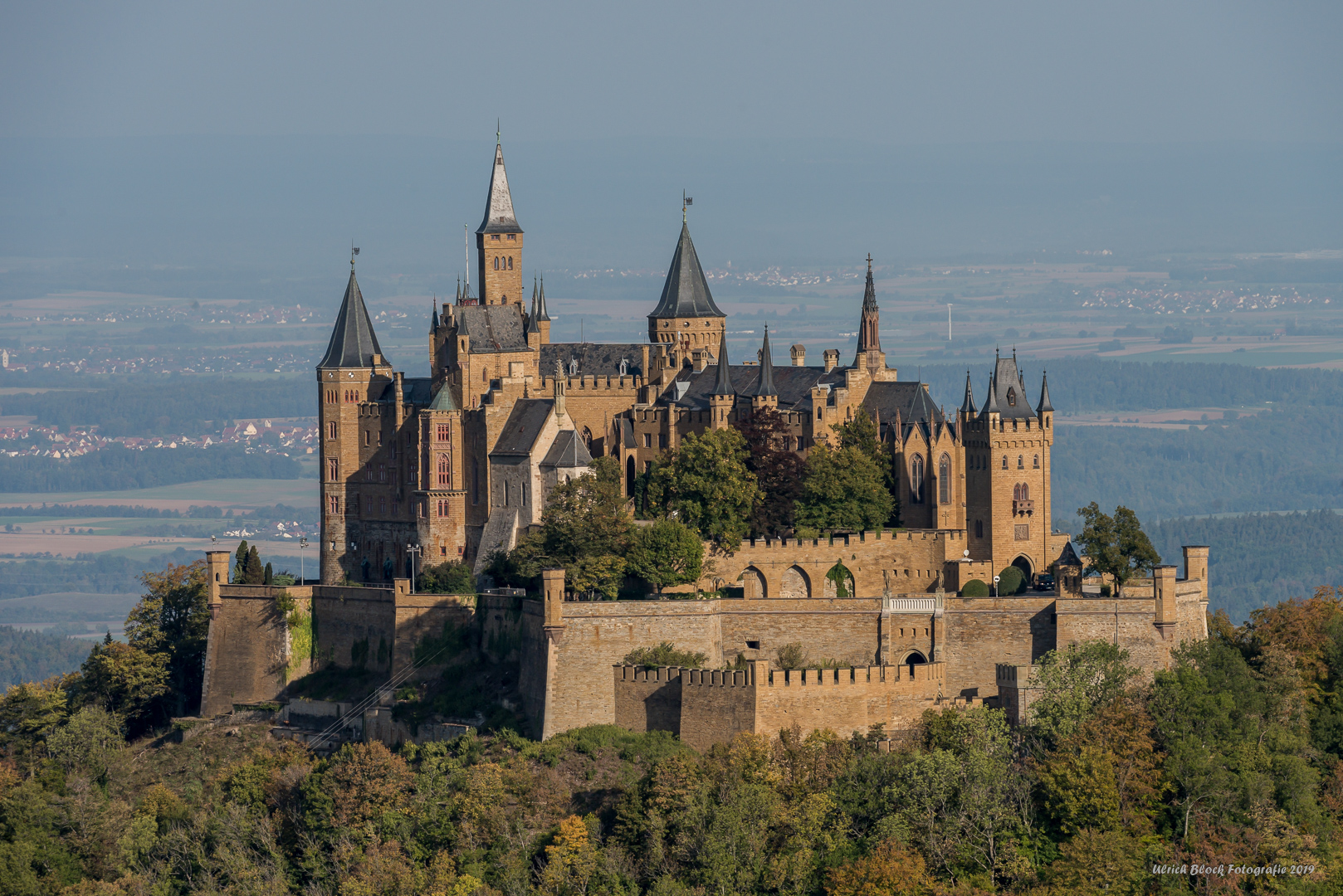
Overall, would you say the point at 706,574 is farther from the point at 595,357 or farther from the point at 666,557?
the point at 595,357

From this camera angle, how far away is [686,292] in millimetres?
101188

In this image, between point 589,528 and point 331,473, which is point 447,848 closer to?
point 589,528

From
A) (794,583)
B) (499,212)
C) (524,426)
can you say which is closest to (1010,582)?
(794,583)

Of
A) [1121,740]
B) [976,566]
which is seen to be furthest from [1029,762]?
[976,566]

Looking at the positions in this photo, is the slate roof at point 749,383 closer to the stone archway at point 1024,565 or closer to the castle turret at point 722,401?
the castle turret at point 722,401

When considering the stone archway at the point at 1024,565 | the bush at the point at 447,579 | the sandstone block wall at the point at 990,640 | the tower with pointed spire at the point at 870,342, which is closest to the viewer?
the sandstone block wall at the point at 990,640

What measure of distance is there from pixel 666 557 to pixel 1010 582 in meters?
12.5

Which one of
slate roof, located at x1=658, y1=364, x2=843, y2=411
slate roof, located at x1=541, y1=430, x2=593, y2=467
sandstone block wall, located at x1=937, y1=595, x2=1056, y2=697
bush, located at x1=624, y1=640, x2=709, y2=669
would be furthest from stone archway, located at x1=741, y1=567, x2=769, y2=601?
slate roof, located at x1=658, y1=364, x2=843, y2=411

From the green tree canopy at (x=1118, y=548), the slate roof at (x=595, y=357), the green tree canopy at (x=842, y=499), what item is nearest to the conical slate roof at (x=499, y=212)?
the slate roof at (x=595, y=357)

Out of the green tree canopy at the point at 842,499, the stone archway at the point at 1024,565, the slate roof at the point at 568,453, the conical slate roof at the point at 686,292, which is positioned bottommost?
the stone archway at the point at 1024,565

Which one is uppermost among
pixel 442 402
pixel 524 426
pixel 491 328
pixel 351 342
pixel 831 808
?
pixel 491 328

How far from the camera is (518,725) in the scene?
7588cm

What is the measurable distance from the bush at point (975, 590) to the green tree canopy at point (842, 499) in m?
5.24

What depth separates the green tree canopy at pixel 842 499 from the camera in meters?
86.1
